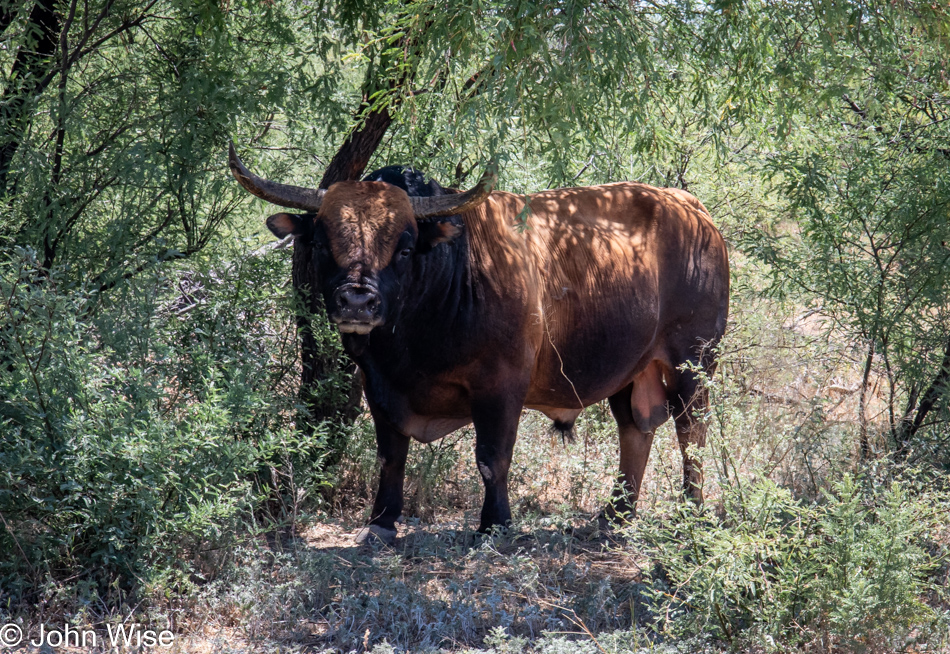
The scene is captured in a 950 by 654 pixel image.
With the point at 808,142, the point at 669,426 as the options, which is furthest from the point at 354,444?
the point at 808,142

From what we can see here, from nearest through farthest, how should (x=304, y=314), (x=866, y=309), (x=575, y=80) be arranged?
1. (x=575, y=80)
2. (x=304, y=314)
3. (x=866, y=309)

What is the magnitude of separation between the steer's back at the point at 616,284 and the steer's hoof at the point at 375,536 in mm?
1318

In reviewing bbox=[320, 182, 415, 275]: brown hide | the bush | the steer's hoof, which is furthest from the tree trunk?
the bush

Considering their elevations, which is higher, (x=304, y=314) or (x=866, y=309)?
(x=866, y=309)

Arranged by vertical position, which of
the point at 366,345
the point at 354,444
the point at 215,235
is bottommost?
the point at 354,444

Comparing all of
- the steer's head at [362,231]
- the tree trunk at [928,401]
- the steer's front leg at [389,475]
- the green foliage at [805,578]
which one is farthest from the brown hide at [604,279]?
the green foliage at [805,578]

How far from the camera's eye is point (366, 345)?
235 inches

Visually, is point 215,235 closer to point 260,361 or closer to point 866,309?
point 260,361

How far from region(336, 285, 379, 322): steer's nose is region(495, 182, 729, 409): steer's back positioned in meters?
1.36

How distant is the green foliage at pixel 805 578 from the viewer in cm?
421

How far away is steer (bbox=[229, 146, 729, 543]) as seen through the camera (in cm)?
572

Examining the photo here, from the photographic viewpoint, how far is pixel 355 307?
5301mm

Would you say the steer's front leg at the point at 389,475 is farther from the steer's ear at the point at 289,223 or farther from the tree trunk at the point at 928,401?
the tree trunk at the point at 928,401

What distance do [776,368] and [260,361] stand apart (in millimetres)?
4847
